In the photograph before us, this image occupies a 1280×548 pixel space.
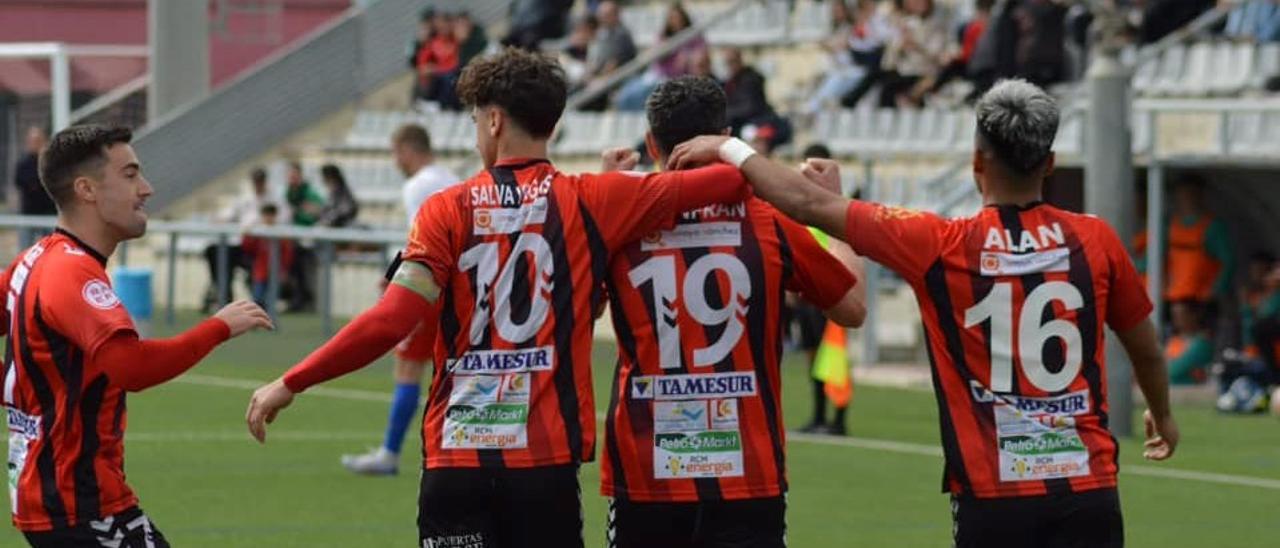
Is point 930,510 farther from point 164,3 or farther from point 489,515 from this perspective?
point 164,3

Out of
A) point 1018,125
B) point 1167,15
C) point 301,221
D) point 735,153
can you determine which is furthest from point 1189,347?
point 1018,125

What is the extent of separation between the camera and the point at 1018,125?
6648mm

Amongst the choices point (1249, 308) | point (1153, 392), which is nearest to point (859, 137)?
point (1249, 308)

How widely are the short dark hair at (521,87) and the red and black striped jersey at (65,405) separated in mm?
1159

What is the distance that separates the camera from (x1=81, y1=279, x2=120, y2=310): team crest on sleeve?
7.02 meters

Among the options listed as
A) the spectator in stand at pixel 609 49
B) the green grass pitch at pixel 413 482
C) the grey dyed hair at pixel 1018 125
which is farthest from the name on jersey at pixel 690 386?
the spectator in stand at pixel 609 49

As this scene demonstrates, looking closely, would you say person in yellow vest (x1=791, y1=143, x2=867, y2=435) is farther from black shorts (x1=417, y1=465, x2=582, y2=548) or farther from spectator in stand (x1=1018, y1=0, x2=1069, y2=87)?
black shorts (x1=417, y1=465, x2=582, y2=548)

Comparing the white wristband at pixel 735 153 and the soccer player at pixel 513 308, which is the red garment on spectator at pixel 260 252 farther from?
the white wristband at pixel 735 153

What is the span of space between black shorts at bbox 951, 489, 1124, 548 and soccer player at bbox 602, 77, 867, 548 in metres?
0.61

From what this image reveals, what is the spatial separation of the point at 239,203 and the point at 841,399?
14073 mm

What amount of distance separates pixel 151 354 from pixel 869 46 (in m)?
19.7

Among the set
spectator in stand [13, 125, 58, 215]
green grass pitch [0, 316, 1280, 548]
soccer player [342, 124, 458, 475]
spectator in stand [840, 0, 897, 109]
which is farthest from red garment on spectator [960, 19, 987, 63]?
soccer player [342, 124, 458, 475]

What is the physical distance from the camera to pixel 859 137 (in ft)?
83.8

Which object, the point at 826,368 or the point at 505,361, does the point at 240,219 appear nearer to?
the point at 826,368
